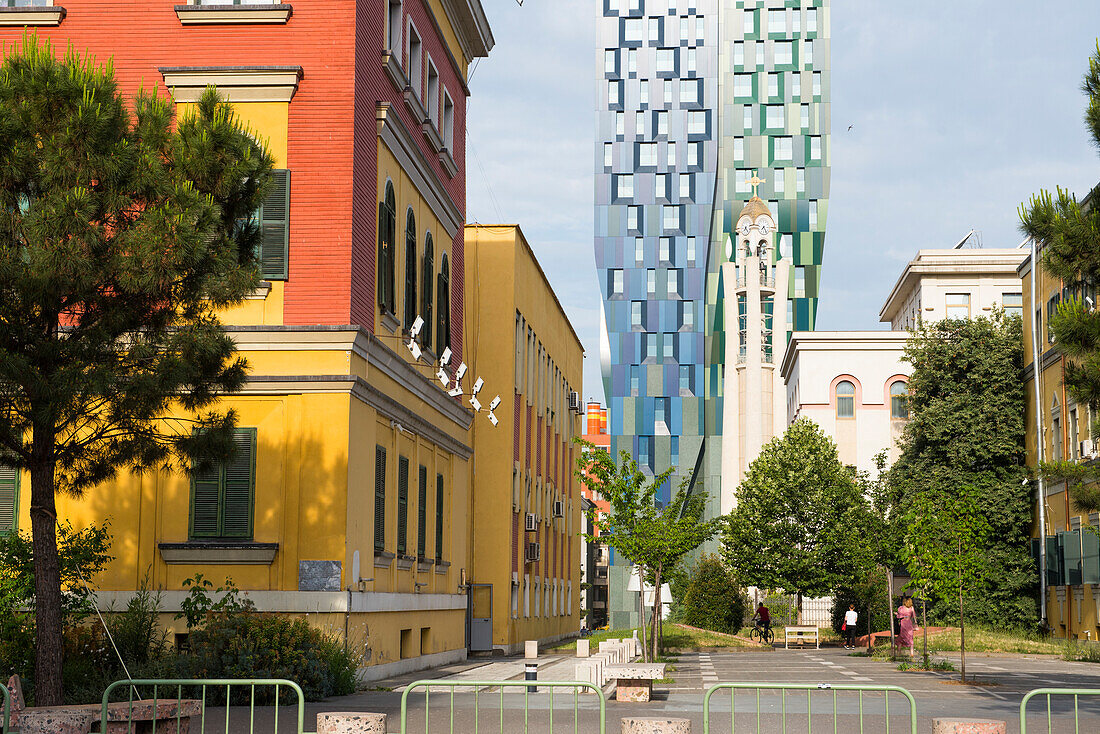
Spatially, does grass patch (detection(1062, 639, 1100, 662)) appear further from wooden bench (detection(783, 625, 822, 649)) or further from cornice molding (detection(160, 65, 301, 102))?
cornice molding (detection(160, 65, 301, 102))

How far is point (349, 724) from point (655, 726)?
255 cm

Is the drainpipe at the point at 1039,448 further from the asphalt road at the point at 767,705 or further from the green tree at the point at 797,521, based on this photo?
the asphalt road at the point at 767,705

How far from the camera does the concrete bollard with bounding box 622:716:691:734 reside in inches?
404

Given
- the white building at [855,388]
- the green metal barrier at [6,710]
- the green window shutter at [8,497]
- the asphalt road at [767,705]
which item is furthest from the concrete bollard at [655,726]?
the white building at [855,388]

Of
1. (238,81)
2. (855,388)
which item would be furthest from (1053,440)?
(238,81)

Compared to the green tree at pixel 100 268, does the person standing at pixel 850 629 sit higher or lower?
lower

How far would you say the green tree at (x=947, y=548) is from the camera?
28.5 m

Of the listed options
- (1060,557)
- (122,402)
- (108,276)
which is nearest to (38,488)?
(122,402)

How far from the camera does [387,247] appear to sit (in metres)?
24.2

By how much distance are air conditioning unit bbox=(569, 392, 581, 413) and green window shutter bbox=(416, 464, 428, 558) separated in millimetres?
28292

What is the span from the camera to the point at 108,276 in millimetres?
13727

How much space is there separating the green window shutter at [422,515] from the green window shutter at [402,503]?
1.12 m

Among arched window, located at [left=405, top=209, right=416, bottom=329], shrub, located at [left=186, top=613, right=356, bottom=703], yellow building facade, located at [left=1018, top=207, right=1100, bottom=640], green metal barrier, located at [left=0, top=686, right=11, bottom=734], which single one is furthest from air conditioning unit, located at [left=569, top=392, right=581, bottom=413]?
green metal barrier, located at [left=0, top=686, right=11, bottom=734]

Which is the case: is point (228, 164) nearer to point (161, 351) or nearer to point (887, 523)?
point (161, 351)
